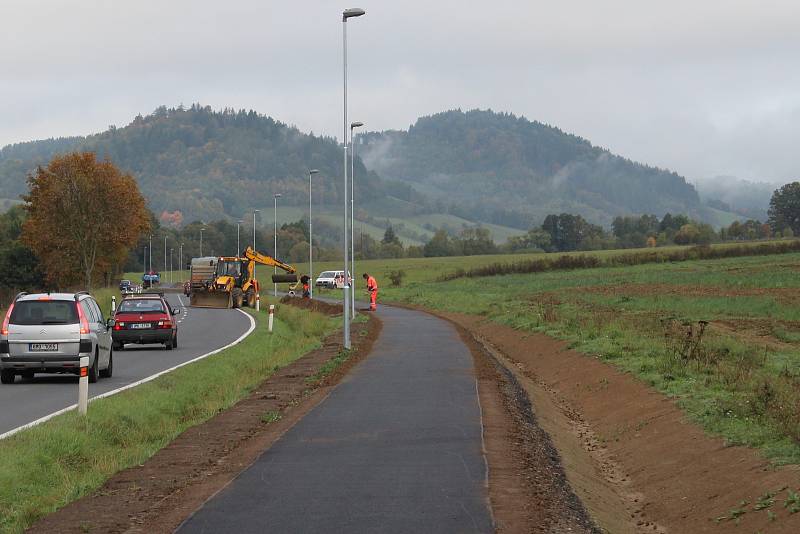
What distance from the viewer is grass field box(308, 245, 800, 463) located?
14492 millimetres

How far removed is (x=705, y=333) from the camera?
2839 centimetres

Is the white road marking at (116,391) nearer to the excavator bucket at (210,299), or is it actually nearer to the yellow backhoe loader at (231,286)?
the yellow backhoe loader at (231,286)

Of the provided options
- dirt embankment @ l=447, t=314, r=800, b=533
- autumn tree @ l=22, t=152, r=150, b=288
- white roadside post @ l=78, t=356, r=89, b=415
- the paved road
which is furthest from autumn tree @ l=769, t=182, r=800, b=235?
white roadside post @ l=78, t=356, r=89, b=415

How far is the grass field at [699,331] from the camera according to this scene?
14492mm

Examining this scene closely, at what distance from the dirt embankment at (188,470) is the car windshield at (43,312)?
156 inches

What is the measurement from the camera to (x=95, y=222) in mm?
70812

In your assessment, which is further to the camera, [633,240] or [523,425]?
[633,240]

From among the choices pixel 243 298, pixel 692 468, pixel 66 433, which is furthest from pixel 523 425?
pixel 243 298

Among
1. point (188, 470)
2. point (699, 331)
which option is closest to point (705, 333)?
point (699, 331)

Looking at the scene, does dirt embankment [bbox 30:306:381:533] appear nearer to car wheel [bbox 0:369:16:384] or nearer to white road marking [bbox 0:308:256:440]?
white road marking [bbox 0:308:256:440]

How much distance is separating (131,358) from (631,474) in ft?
62.2

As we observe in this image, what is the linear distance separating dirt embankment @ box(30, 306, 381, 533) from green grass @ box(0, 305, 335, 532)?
0.23 m

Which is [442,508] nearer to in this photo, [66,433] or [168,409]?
[66,433]

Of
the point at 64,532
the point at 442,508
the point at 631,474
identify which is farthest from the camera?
the point at 631,474
